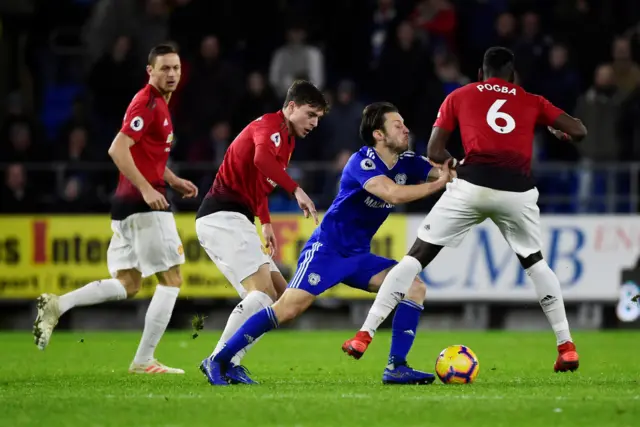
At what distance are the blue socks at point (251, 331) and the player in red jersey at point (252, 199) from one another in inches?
7.3

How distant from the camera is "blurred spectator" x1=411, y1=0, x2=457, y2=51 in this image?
1866 centimetres

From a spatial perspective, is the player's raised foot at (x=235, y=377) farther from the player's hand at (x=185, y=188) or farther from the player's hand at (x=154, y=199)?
the player's hand at (x=185, y=188)

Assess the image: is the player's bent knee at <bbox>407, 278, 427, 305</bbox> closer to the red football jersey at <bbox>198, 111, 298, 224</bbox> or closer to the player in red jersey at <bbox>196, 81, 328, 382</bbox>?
the player in red jersey at <bbox>196, 81, 328, 382</bbox>

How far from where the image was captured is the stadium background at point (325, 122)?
16438 millimetres

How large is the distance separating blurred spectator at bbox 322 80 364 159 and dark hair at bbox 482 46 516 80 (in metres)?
8.27

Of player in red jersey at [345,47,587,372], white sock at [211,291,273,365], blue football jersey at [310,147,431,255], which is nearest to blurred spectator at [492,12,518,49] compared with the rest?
player in red jersey at [345,47,587,372]

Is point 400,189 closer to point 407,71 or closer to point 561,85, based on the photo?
point 407,71

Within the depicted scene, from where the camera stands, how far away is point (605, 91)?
1686 centimetres

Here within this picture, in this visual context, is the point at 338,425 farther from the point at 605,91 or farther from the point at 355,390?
the point at 605,91

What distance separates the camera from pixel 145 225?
400 inches

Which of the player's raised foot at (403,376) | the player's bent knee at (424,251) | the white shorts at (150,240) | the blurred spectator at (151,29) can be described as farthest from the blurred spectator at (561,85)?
the player's raised foot at (403,376)

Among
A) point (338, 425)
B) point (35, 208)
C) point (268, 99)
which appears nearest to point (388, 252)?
point (268, 99)

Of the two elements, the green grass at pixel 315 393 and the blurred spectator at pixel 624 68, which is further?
the blurred spectator at pixel 624 68

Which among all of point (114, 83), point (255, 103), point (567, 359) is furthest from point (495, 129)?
point (114, 83)
